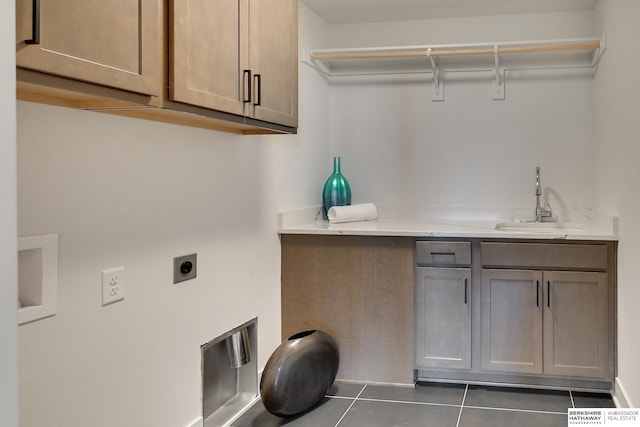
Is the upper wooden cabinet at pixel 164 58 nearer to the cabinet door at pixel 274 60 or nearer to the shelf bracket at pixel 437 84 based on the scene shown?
the cabinet door at pixel 274 60

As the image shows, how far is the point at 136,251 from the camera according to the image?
202 centimetres

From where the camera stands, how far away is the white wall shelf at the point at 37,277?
5.17 feet

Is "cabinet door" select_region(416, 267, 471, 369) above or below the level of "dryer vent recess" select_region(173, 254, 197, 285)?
below

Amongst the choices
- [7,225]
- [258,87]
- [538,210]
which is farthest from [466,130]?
[7,225]

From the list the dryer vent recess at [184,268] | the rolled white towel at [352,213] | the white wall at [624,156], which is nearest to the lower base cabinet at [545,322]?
the white wall at [624,156]

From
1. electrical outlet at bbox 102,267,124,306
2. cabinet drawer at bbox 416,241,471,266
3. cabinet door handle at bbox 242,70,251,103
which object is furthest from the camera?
cabinet drawer at bbox 416,241,471,266

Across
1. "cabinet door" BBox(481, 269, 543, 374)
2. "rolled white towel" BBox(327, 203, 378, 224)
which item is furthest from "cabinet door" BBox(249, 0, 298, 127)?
"cabinet door" BBox(481, 269, 543, 374)

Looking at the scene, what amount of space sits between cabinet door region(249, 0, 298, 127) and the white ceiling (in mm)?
1066

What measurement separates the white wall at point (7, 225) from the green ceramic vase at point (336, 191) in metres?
2.93

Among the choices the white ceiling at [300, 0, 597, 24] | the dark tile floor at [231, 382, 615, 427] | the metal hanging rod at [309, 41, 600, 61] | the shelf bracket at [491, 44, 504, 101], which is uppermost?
the white ceiling at [300, 0, 597, 24]

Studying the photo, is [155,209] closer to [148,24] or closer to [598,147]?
[148,24]

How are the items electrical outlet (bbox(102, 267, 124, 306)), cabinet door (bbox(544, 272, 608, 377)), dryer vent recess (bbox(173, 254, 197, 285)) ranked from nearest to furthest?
electrical outlet (bbox(102, 267, 124, 306))
dryer vent recess (bbox(173, 254, 197, 285))
cabinet door (bbox(544, 272, 608, 377))

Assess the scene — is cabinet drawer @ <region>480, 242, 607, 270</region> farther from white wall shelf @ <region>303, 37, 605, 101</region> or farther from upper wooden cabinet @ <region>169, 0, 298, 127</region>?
upper wooden cabinet @ <region>169, 0, 298, 127</region>

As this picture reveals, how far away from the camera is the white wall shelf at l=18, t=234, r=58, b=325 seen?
1.58 meters
